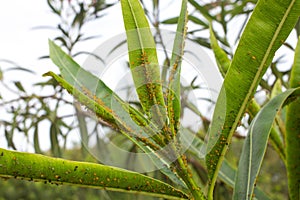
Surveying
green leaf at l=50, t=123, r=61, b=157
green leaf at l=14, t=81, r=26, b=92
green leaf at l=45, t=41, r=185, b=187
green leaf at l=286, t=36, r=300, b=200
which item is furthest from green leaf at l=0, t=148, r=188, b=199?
green leaf at l=14, t=81, r=26, b=92

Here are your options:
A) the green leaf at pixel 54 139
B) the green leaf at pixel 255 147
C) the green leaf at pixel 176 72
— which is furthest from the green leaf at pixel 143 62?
the green leaf at pixel 54 139

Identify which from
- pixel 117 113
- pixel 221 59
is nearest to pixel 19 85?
pixel 221 59

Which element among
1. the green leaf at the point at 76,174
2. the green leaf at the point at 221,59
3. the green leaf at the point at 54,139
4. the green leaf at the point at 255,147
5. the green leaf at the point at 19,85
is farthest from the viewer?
the green leaf at the point at 19,85

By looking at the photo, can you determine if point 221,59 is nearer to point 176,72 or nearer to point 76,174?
point 176,72

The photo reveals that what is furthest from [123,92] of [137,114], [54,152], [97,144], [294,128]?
[54,152]

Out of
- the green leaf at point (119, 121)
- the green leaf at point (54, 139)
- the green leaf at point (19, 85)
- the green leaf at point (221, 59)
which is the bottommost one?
the green leaf at point (54, 139)

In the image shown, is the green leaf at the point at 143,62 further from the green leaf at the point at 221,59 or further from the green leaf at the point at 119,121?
the green leaf at the point at 221,59
